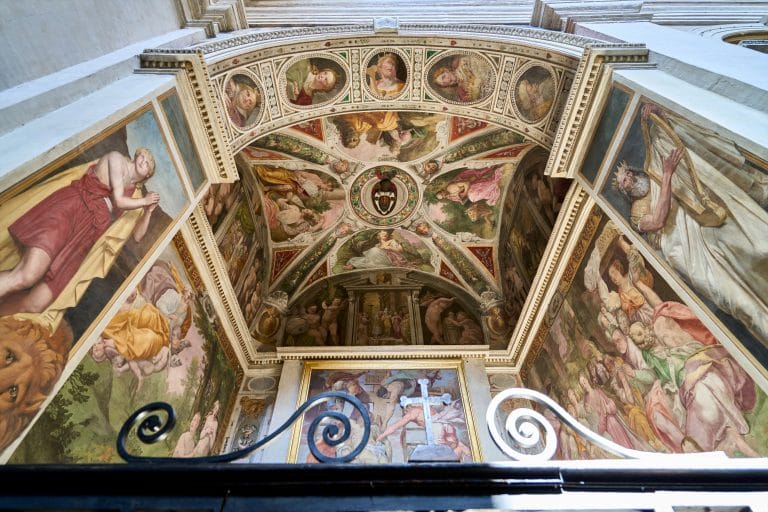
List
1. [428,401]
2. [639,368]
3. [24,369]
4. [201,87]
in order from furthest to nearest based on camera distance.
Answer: [639,368] → [201,87] → [24,369] → [428,401]

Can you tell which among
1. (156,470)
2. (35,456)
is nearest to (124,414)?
(35,456)

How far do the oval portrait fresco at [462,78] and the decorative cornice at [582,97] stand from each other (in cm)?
160

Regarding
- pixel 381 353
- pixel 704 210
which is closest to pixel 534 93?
pixel 704 210

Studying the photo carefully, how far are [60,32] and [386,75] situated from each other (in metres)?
4.38

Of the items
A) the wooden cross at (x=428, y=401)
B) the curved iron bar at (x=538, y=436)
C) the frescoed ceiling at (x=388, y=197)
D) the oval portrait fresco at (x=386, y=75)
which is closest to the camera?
the curved iron bar at (x=538, y=436)

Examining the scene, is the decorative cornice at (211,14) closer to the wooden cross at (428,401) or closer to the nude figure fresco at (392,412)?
the nude figure fresco at (392,412)

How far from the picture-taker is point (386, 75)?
6.92 meters

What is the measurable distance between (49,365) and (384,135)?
6.72m

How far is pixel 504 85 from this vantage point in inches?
261

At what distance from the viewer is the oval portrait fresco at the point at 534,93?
6.15m

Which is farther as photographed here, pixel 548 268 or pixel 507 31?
pixel 548 268

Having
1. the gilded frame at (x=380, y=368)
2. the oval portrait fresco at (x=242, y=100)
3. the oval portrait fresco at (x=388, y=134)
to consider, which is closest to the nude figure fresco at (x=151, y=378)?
the gilded frame at (x=380, y=368)

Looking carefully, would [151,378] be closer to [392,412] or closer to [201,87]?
[201,87]

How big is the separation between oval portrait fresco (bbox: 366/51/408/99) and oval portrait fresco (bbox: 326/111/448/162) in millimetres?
1045
